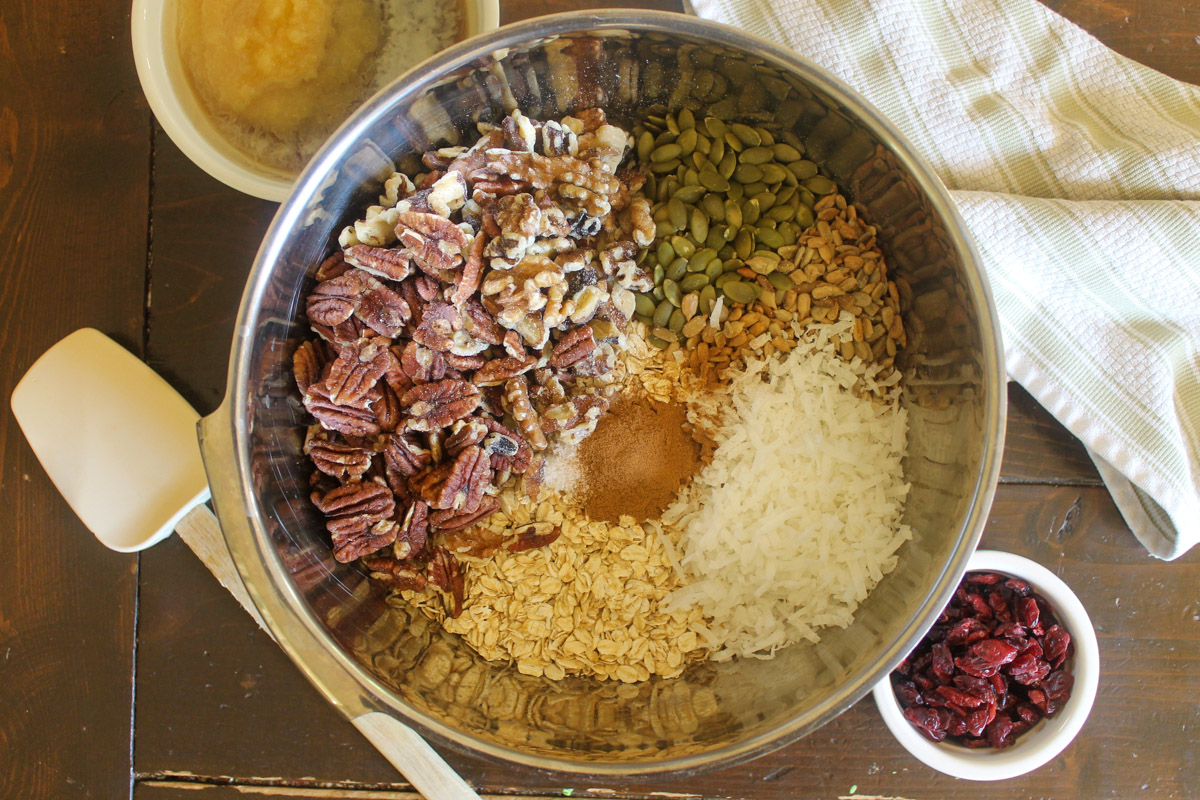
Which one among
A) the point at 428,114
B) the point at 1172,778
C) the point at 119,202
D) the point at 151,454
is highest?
the point at 428,114

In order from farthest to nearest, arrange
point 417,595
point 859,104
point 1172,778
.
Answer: point 1172,778 → point 417,595 → point 859,104

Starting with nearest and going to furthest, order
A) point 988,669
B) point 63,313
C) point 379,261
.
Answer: point 379,261 → point 988,669 → point 63,313

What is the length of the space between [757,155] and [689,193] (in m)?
0.10

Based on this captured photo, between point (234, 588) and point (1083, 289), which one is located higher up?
point (1083, 289)

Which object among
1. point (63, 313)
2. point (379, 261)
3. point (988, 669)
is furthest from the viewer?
point (63, 313)

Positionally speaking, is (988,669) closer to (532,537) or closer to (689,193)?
(532,537)

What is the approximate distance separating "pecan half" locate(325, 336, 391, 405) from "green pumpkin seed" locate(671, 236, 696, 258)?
38 cm

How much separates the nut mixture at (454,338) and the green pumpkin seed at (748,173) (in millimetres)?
145

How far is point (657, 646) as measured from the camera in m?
0.95

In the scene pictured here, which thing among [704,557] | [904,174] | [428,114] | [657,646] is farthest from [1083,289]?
[428,114]

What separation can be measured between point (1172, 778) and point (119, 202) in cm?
169

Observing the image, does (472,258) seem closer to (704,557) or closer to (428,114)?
(428,114)

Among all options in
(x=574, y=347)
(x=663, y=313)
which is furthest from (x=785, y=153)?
(x=574, y=347)

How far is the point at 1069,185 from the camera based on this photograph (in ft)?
3.27
